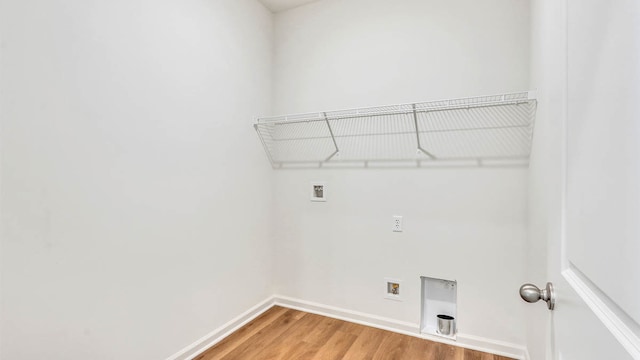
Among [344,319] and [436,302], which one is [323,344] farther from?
[436,302]

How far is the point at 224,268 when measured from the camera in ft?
7.17

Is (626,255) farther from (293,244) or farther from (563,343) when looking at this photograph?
(293,244)

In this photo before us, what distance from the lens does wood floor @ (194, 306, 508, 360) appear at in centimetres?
194

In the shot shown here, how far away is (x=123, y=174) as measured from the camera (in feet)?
5.14

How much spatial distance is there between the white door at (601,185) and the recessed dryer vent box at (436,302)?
4.99ft

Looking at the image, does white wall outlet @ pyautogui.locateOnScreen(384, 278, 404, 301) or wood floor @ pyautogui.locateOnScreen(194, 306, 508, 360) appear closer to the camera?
wood floor @ pyautogui.locateOnScreen(194, 306, 508, 360)

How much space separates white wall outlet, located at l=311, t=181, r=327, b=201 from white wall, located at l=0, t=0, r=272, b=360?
0.49 metres

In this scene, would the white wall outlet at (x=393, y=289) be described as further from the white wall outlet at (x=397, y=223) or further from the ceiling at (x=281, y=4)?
→ the ceiling at (x=281, y=4)

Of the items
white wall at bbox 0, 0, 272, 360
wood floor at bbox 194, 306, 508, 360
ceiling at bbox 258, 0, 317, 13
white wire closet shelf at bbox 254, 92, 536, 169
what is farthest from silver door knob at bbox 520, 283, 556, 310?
ceiling at bbox 258, 0, 317, 13

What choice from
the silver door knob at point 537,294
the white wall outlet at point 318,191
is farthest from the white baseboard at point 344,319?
the silver door knob at point 537,294

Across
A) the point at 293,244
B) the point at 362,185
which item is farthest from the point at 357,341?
the point at 362,185

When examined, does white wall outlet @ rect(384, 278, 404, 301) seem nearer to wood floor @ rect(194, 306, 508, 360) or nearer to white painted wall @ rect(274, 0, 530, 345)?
white painted wall @ rect(274, 0, 530, 345)

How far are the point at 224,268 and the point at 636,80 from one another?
2.20 m

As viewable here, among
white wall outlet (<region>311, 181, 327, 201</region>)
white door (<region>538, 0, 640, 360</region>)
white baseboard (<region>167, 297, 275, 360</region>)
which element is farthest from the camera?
white wall outlet (<region>311, 181, 327, 201</region>)
